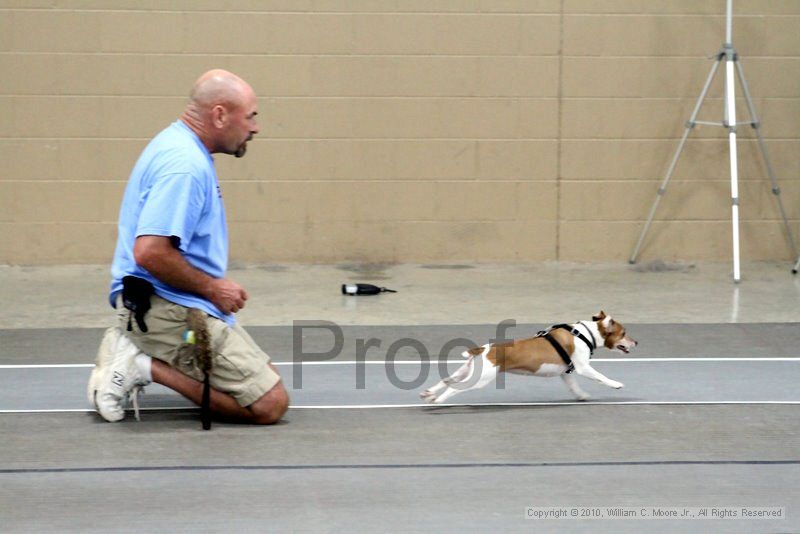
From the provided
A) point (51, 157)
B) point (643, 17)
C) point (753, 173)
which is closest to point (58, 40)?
point (51, 157)

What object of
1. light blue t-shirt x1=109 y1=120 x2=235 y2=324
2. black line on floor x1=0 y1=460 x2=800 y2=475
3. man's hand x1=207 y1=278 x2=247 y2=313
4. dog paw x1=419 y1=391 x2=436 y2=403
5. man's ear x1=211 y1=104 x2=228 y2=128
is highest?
man's ear x1=211 y1=104 x2=228 y2=128

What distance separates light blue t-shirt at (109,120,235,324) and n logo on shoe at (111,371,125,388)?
418 mm

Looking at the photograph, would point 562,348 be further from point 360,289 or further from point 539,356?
point 360,289

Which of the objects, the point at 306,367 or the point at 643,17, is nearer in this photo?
the point at 306,367

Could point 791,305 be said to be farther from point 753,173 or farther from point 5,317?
point 5,317

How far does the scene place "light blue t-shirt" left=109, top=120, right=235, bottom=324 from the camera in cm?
547

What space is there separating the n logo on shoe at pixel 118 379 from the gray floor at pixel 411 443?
0.21m

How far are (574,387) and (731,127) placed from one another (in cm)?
460

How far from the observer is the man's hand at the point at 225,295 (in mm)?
5629

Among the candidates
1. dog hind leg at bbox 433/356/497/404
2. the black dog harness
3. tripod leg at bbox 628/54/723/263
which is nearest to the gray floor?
dog hind leg at bbox 433/356/497/404

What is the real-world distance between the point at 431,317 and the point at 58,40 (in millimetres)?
4330

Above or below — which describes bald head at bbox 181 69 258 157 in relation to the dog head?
above

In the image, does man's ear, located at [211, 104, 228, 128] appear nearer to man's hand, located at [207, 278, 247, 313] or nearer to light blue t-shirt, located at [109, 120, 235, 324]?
light blue t-shirt, located at [109, 120, 235, 324]

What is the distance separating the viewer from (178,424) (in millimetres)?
5820
